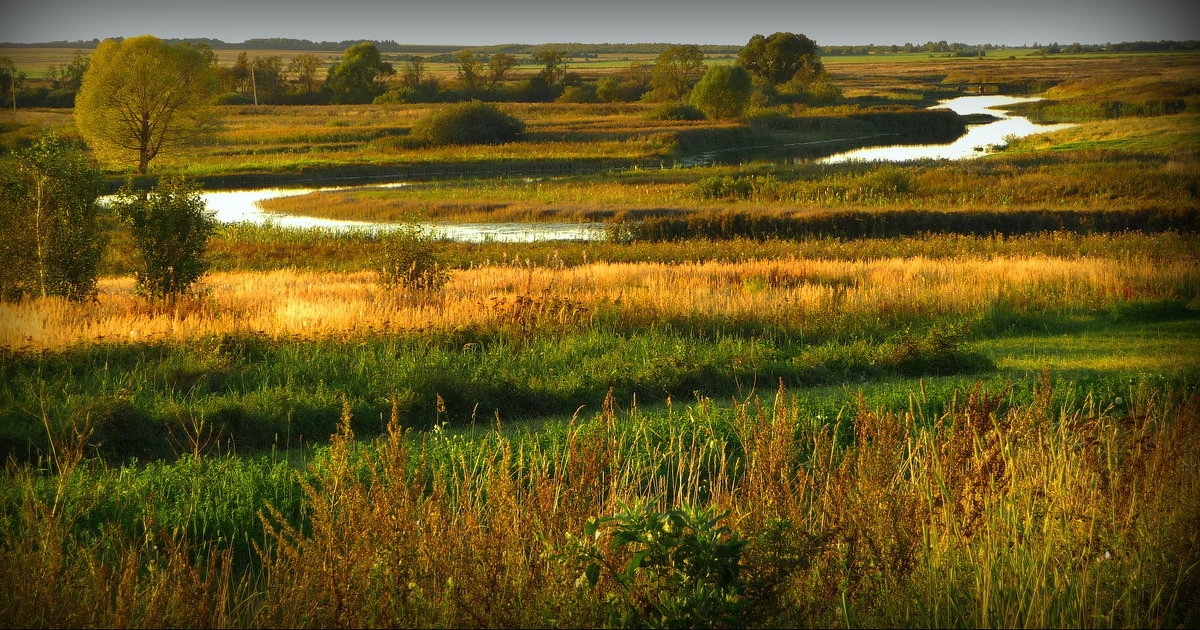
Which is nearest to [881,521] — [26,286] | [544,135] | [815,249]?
[26,286]

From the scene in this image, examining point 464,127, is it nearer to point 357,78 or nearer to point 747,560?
point 357,78

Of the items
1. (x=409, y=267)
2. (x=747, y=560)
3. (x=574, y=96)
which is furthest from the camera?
(x=574, y=96)

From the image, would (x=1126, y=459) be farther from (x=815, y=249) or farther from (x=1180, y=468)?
(x=815, y=249)

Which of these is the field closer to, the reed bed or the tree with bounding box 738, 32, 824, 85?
the reed bed

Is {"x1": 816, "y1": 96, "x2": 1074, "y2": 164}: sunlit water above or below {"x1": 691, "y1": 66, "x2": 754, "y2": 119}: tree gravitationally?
below

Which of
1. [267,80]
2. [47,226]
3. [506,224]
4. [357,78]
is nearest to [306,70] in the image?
[267,80]

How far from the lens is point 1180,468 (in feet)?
21.2

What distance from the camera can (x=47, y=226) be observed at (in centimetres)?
1773

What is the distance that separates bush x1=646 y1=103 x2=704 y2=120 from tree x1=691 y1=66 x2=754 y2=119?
66.3 inches

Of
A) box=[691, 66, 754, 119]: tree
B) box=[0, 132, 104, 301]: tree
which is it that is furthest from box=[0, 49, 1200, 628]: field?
box=[691, 66, 754, 119]: tree

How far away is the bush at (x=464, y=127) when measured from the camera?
74250 mm

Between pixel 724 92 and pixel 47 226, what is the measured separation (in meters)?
79.2

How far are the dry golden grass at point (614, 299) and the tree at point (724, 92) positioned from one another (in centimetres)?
7022

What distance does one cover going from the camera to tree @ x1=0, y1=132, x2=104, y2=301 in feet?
56.9
